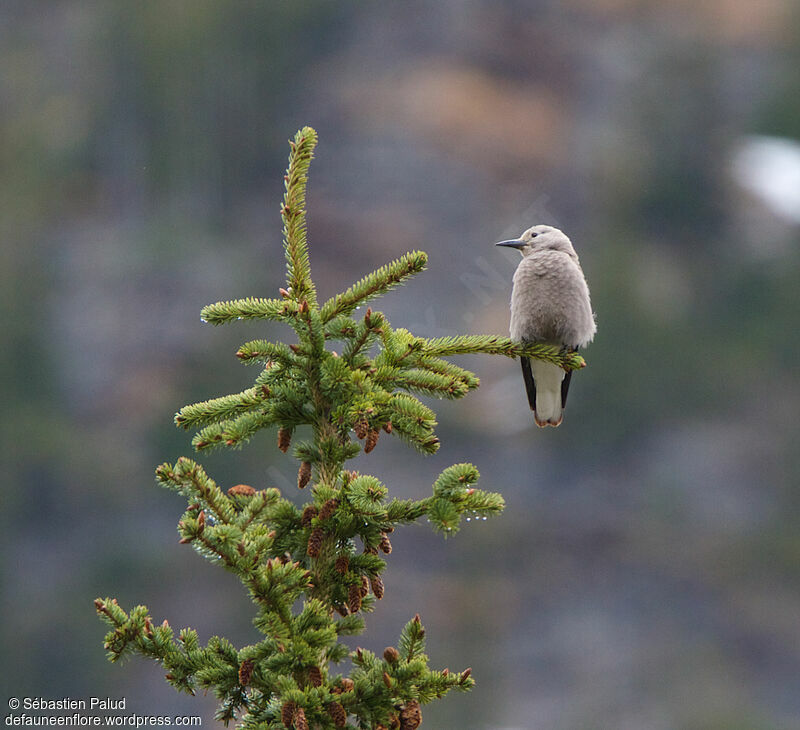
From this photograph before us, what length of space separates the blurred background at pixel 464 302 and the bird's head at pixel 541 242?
2222 cm

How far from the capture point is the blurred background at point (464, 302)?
35.6 meters

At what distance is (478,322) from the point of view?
3109 cm

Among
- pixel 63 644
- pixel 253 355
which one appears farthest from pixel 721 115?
pixel 253 355

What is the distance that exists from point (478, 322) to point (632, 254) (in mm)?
15791

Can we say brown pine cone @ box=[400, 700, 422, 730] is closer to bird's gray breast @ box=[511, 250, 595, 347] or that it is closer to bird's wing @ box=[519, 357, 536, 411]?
bird's gray breast @ box=[511, 250, 595, 347]

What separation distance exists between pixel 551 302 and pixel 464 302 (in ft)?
100

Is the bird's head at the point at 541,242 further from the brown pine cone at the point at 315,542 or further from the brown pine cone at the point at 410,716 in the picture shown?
the brown pine cone at the point at 410,716

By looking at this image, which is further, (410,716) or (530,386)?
(530,386)

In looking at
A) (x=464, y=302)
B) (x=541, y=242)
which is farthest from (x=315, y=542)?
(x=464, y=302)

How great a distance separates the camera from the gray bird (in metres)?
5.17

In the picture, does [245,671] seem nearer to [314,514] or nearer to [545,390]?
[314,514]

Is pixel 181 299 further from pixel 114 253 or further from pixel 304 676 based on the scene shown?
pixel 304 676

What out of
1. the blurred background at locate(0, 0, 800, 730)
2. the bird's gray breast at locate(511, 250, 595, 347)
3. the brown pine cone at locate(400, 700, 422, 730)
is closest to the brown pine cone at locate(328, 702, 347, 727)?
the brown pine cone at locate(400, 700, 422, 730)

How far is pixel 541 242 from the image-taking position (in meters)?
5.55
